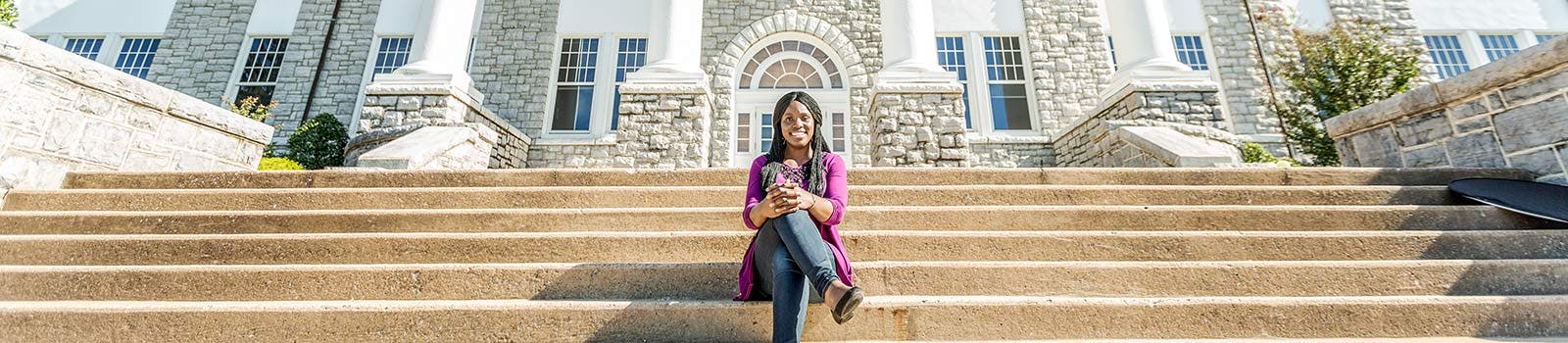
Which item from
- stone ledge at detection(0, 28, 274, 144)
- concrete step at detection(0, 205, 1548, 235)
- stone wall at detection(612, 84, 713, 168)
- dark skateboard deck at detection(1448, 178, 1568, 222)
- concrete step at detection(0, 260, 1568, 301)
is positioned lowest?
concrete step at detection(0, 260, 1568, 301)

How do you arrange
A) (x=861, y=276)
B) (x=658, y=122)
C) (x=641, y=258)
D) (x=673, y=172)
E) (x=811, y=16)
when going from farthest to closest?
(x=811, y=16) < (x=658, y=122) < (x=673, y=172) < (x=641, y=258) < (x=861, y=276)

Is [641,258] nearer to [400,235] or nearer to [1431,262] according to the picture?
[400,235]

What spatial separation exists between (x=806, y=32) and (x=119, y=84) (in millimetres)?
8415

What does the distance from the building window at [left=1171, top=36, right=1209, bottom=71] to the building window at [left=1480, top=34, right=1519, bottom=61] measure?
560cm

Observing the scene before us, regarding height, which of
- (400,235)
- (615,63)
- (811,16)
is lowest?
(400,235)

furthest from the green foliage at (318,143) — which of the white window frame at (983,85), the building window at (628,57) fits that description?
the white window frame at (983,85)

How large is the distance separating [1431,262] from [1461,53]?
536 inches

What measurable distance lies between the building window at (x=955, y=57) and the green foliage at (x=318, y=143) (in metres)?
10.1

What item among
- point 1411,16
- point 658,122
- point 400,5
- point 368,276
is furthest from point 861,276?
point 1411,16

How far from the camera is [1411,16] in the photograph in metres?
10.7

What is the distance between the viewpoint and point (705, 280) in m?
2.37

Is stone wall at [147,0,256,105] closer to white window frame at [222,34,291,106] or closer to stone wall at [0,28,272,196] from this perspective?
white window frame at [222,34,291,106]

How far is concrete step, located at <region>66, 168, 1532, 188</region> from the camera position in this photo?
363 cm

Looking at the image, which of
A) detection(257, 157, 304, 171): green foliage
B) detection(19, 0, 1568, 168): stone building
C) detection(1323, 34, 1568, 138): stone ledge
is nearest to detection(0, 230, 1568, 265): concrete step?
detection(1323, 34, 1568, 138): stone ledge
